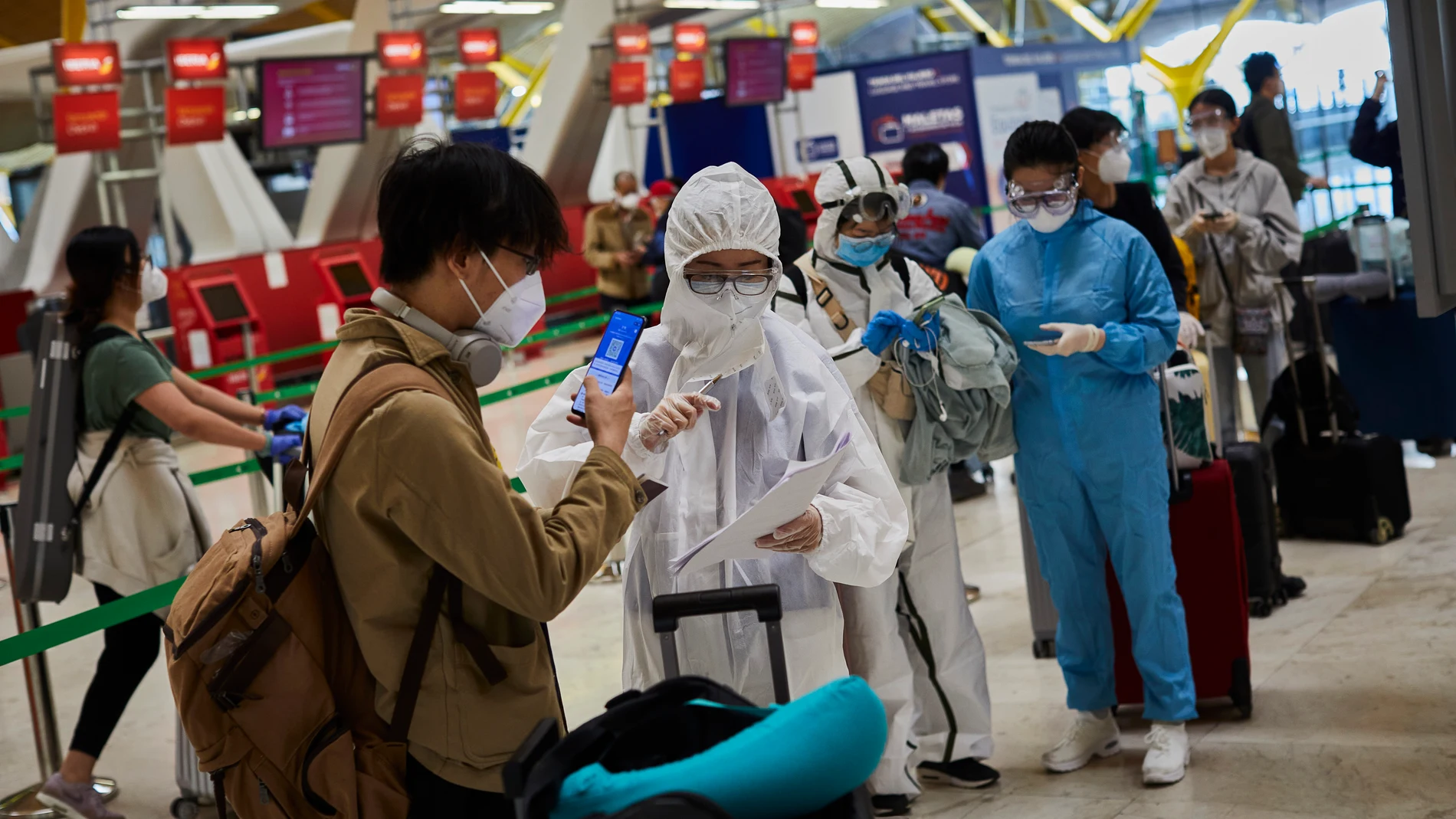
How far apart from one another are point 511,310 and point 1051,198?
205 centimetres

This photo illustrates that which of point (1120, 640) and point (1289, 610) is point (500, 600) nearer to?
point (1120, 640)

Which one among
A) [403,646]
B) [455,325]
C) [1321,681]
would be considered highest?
[455,325]

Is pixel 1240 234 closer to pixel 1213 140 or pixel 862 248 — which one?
pixel 1213 140

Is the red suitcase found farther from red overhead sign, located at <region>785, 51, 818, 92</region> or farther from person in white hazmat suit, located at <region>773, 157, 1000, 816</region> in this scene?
red overhead sign, located at <region>785, 51, 818, 92</region>


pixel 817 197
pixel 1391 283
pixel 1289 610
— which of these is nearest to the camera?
pixel 817 197

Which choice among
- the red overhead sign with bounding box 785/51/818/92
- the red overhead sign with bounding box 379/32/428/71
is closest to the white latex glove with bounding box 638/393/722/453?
the red overhead sign with bounding box 379/32/428/71

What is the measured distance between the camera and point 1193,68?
27375 mm

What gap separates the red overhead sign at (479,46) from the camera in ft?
56.0

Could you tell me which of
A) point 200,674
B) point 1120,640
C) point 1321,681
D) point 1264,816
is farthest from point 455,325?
point 1321,681

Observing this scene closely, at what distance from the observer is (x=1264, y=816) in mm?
3199

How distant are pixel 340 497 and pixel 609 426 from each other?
391mm

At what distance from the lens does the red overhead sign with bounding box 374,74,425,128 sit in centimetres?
1452

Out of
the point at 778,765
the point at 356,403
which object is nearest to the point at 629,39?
the point at 356,403

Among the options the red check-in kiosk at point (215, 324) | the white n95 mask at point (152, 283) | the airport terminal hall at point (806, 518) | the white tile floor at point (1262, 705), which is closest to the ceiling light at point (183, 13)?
the red check-in kiosk at point (215, 324)
